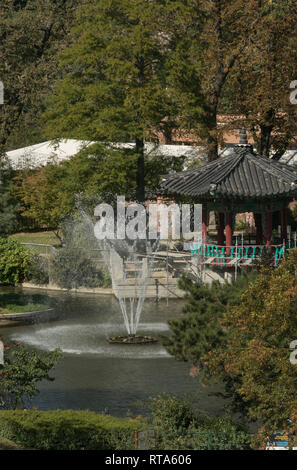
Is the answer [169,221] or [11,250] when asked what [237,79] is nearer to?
[169,221]

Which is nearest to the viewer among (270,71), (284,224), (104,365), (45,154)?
(104,365)

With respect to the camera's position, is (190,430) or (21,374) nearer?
(190,430)

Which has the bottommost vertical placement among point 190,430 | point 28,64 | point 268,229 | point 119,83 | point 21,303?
point 190,430

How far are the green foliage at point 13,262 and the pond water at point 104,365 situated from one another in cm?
608

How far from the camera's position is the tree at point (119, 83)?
54.1 meters

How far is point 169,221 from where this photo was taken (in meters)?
64.9

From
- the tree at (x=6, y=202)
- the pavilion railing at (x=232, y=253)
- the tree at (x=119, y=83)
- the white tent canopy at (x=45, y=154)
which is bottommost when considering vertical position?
the pavilion railing at (x=232, y=253)

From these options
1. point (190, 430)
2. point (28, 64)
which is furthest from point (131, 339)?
point (28, 64)

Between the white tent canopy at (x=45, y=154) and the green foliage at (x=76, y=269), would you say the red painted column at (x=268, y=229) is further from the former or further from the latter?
the white tent canopy at (x=45, y=154)

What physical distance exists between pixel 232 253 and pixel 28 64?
138ft

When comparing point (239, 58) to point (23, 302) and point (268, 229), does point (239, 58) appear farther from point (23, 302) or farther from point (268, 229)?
point (23, 302)

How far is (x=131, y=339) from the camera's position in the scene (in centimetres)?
3653

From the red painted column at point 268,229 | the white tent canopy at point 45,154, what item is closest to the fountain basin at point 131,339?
the red painted column at point 268,229

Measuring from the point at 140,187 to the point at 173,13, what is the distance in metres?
11.0
